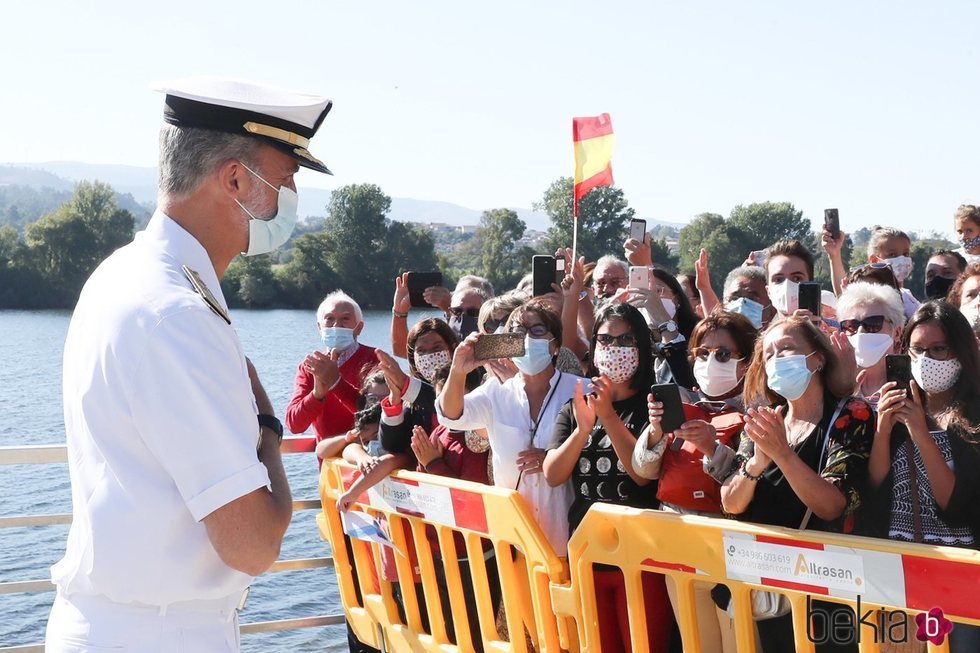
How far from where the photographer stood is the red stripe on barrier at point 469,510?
456 cm

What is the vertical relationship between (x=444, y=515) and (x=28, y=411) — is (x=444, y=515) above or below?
above

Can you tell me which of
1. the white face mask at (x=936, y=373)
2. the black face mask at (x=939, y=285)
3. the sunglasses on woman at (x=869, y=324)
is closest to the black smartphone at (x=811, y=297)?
the sunglasses on woman at (x=869, y=324)

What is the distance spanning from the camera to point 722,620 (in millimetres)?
3879

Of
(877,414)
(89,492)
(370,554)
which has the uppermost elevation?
(89,492)

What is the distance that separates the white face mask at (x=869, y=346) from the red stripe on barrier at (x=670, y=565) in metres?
1.42

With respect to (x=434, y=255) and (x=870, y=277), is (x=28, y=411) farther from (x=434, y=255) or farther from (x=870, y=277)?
(x=434, y=255)

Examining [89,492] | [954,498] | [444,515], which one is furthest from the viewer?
[444,515]

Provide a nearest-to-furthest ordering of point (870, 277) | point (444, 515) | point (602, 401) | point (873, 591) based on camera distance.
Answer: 1. point (873, 591)
2. point (602, 401)
3. point (444, 515)
4. point (870, 277)

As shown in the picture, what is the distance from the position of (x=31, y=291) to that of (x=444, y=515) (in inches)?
2988

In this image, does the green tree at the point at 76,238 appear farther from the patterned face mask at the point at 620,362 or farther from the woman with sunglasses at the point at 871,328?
the woman with sunglasses at the point at 871,328

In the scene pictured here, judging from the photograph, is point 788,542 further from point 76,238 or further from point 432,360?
point 76,238

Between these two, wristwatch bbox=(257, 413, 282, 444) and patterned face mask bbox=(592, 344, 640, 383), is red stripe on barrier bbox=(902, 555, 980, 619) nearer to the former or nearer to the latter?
patterned face mask bbox=(592, 344, 640, 383)

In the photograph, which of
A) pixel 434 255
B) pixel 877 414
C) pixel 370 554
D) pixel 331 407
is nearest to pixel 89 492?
pixel 877 414

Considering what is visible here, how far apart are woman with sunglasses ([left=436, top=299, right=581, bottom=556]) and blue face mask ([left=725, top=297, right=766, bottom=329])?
1.23m
